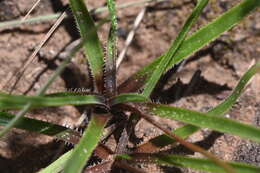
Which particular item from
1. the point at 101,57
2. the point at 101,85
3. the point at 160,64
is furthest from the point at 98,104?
the point at 160,64

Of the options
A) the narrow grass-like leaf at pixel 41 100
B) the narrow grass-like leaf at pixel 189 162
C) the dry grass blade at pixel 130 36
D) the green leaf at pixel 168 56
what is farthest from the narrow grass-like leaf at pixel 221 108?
Answer: the dry grass blade at pixel 130 36

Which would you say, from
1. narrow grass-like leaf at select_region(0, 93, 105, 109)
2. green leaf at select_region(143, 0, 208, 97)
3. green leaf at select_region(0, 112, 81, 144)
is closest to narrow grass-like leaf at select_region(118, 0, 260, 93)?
green leaf at select_region(143, 0, 208, 97)

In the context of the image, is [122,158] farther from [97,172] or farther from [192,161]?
[192,161]

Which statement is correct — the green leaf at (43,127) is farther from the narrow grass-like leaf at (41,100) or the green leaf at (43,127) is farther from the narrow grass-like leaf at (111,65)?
the narrow grass-like leaf at (111,65)

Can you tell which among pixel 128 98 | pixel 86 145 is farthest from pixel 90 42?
pixel 86 145

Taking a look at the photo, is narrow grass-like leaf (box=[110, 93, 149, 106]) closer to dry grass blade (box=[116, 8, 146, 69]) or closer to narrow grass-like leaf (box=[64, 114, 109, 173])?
narrow grass-like leaf (box=[64, 114, 109, 173])

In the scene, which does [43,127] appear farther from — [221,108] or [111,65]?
[221,108]
